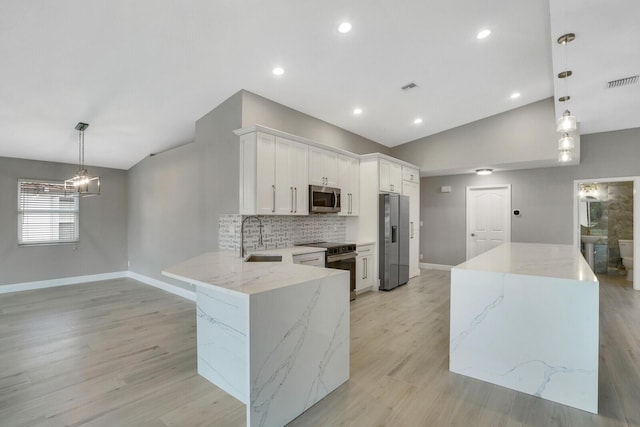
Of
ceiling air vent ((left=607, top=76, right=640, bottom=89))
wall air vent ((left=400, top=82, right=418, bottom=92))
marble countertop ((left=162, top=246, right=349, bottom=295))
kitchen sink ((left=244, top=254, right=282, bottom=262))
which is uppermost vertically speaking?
wall air vent ((left=400, top=82, right=418, bottom=92))

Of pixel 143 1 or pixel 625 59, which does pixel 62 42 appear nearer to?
pixel 143 1

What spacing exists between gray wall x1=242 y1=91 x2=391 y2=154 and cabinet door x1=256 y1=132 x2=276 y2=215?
354mm

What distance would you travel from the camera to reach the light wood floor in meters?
2.02

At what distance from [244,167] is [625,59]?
4.34 meters

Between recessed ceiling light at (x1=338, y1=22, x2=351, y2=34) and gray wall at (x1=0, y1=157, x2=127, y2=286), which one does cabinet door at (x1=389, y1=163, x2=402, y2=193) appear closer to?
recessed ceiling light at (x1=338, y1=22, x2=351, y2=34)

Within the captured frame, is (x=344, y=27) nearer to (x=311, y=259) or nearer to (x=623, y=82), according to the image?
(x=311, y=259)

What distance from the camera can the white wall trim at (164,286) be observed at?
15.9 feet

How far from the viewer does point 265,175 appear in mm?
3799

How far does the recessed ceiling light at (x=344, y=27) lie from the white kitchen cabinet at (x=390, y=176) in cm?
264

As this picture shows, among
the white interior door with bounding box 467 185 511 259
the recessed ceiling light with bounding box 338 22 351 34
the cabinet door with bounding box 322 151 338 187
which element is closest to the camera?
the recessed ceiling light with bounding box 338 22 351 34

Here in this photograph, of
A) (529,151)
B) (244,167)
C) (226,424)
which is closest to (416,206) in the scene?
(529,151)

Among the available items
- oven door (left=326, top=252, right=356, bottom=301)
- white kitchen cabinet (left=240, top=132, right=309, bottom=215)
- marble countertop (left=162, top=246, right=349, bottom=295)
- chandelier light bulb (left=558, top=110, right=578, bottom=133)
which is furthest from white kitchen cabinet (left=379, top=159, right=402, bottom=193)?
marble countertop (left=162, top=246, right=349, bottom=295)

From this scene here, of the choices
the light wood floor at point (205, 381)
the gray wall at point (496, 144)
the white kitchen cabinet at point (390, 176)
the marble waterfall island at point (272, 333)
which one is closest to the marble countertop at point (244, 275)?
the marble waterfall island at point (272, 333)

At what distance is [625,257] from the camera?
6.27m
